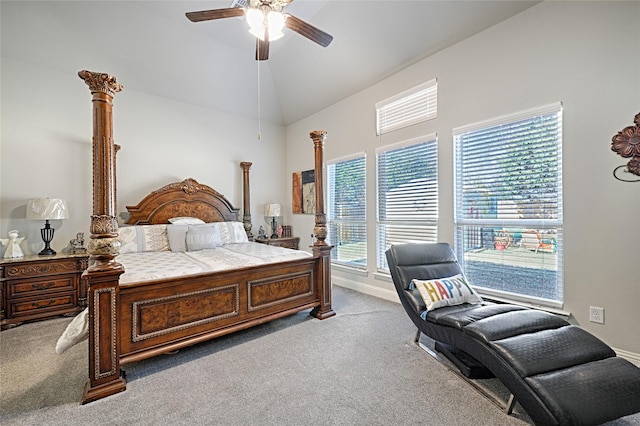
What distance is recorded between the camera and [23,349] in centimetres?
267

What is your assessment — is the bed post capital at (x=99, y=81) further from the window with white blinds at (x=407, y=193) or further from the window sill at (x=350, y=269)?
the window sill at (x=350, y=269)

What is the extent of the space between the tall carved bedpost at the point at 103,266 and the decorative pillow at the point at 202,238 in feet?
5.85

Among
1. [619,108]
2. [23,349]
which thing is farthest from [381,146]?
[23,349]

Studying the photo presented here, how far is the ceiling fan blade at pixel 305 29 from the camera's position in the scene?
7.96 ft

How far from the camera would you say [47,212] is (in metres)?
3.40

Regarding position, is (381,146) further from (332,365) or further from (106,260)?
(106,260)

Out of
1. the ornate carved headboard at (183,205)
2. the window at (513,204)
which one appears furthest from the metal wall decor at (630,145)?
the ornate carved headboard at (183,205)

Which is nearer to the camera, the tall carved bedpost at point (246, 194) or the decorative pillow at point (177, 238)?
the decorative pillow at point (177, 238)

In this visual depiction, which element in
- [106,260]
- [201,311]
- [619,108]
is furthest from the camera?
[201,311]

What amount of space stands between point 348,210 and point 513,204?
2477 mm

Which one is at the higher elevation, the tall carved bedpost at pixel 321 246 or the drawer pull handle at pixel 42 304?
the tall carved bedpost at pixel 321 246

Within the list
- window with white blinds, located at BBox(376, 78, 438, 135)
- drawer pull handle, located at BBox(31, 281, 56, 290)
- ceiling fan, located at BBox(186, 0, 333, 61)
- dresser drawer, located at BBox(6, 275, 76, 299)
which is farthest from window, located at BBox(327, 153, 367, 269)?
drawer pull handle, located at BBox(31, 281, 56, 290)

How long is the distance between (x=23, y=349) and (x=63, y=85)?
3306 mm

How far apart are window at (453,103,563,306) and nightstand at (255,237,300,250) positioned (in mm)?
3054
